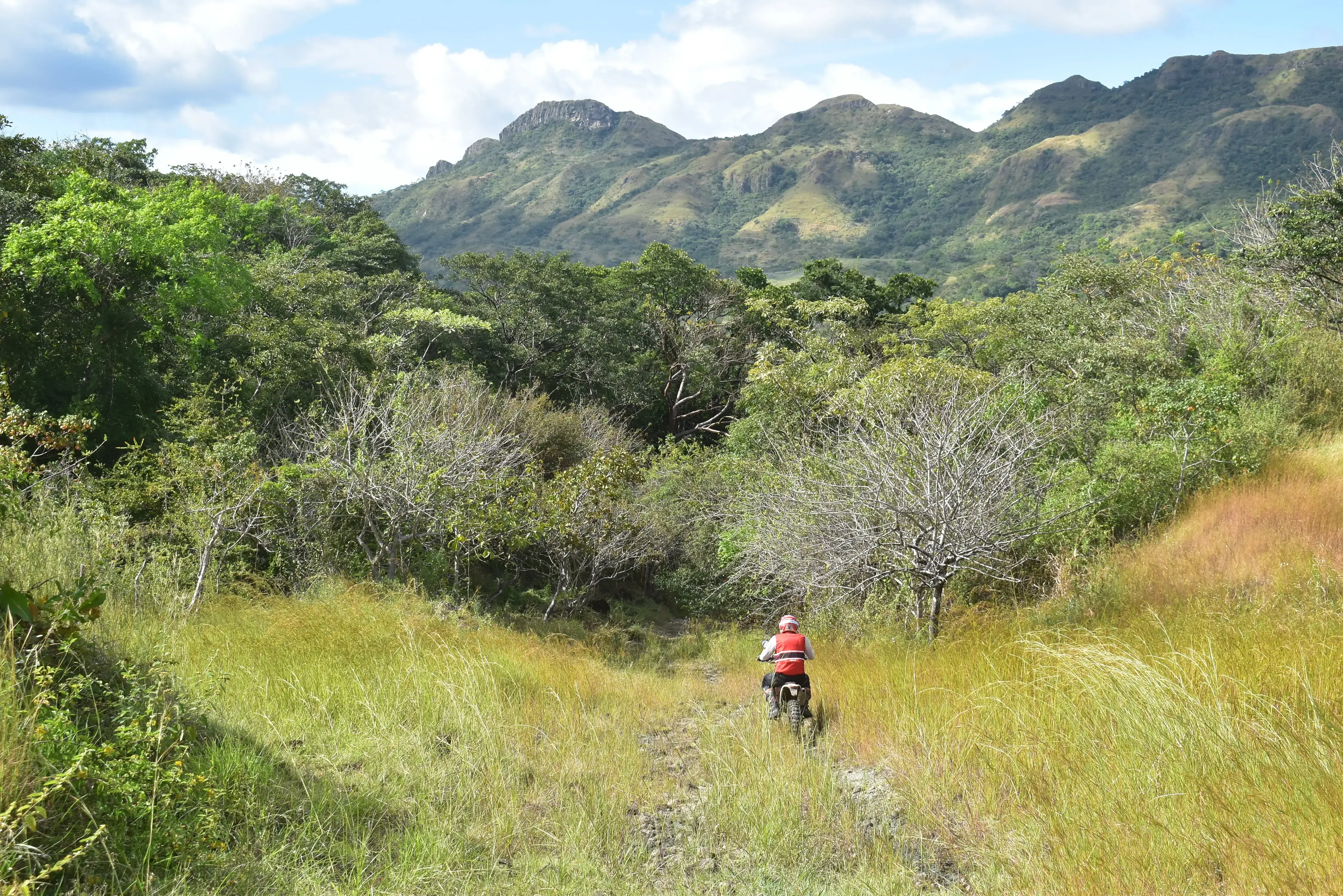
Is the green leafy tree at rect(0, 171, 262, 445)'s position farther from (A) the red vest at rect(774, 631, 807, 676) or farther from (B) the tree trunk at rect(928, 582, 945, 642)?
(B) the tree trunk at rect(928, 582, 945, 642)

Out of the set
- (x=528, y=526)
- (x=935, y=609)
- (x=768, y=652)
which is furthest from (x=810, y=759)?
(x=528, y=526)

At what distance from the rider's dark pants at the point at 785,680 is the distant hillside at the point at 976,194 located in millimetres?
112451

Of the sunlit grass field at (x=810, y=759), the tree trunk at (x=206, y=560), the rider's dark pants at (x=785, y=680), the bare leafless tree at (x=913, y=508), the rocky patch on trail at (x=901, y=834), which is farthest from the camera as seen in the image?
the tree trunk at (x=206, y=560)

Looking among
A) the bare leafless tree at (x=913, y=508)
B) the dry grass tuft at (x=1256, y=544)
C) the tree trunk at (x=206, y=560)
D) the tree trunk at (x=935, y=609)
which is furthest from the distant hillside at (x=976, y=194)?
the tree trunk at (x=206, y=560)

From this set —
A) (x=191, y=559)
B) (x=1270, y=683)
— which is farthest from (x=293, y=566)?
(x=1270, y=683)

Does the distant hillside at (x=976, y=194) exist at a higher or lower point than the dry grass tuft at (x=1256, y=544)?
higher

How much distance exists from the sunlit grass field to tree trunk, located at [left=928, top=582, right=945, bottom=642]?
0.25 meters

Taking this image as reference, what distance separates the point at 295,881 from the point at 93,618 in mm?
1554

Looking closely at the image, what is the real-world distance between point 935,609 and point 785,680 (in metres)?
2.17

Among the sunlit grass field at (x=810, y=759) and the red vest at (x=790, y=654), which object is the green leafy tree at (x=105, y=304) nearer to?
the sunlit grass field at (x=810, y=759)

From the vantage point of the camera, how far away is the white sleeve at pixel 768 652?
692 centimetres

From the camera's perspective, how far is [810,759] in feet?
17.9

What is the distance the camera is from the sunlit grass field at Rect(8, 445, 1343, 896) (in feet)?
11.3

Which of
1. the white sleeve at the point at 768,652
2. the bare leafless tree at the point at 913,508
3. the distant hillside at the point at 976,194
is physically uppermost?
the distant hillside at the point at 976,194
